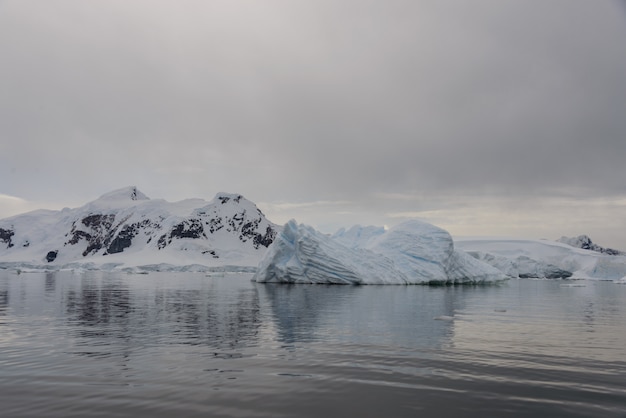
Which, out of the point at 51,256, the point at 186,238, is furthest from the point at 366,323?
the point at 51,256

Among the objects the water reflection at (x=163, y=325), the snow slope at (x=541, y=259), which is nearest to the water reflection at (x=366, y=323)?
the water reflection at (x=163, y=325)

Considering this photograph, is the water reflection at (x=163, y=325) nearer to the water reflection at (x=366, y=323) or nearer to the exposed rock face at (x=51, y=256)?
the water reflection at (x=366, y=323)

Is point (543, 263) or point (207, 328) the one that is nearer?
point (207, 328)

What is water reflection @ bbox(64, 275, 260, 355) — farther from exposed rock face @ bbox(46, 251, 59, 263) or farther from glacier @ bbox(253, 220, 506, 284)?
exposed rock face @ bbox(46, 251, 59, 263)

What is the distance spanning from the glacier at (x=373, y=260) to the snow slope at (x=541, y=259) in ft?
118

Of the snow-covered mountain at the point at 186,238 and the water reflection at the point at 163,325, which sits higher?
the snow-covered mountain at the point at 186,238

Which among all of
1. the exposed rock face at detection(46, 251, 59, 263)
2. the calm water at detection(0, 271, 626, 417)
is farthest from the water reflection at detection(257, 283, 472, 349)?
the exposed rock face at detection(46, 251, 59, 263)

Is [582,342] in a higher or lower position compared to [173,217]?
lower

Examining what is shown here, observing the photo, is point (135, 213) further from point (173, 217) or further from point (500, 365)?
point (500, 365)

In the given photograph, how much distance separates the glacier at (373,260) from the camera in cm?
4662

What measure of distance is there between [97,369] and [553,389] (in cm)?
881

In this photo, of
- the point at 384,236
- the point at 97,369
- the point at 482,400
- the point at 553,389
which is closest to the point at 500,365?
the point at 553,389

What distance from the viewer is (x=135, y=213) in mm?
197625

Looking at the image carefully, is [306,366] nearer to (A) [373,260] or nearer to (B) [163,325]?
(B) [163,325]
